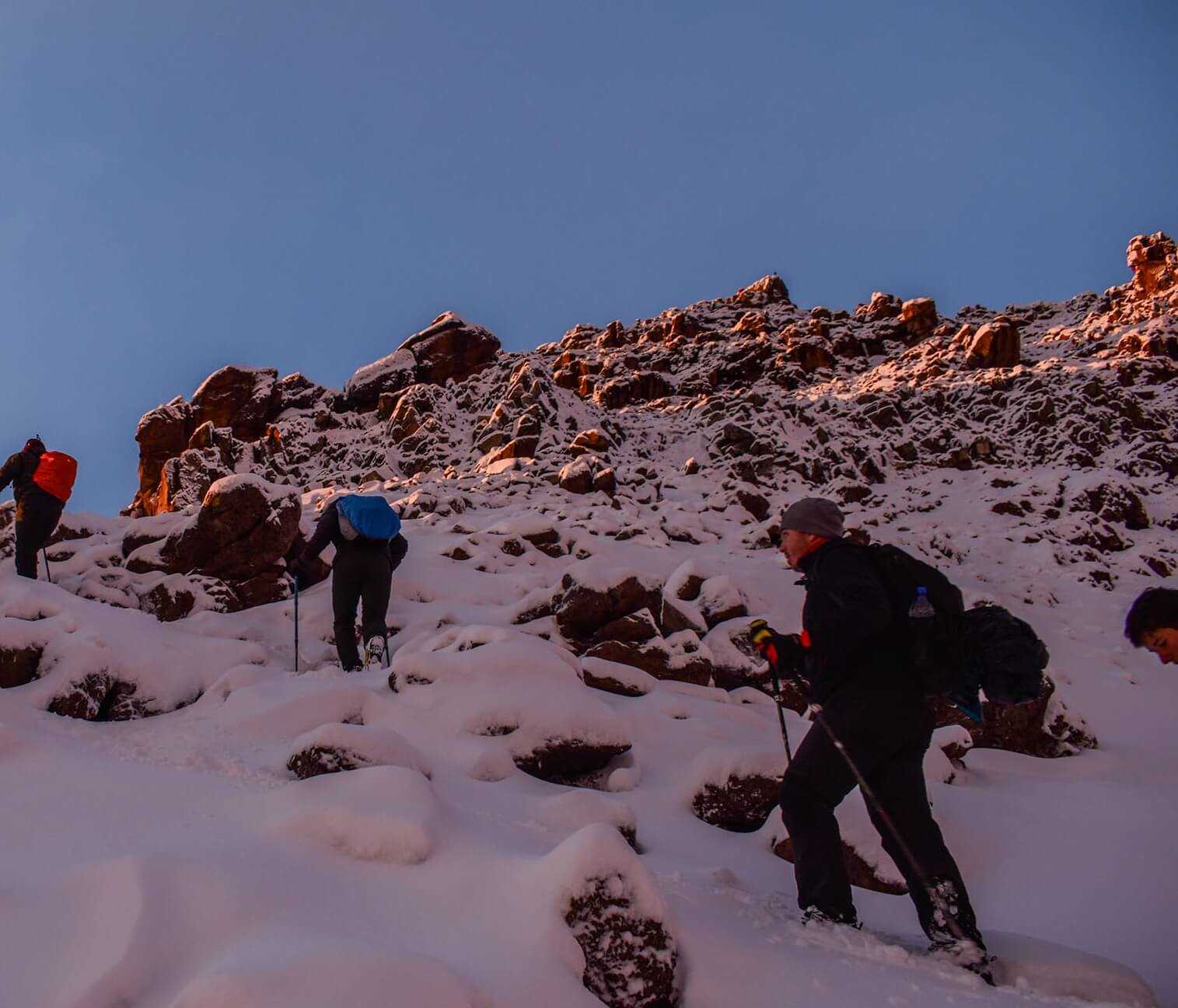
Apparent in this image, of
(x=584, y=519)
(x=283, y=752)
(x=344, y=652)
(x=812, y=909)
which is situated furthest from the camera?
(x=584, y=519)

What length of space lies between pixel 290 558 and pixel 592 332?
168 feet

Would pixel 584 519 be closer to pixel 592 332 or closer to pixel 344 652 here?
pixel 344 652

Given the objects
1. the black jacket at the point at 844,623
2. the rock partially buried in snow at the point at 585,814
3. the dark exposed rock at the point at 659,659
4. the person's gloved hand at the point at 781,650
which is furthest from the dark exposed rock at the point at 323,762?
the dark exposed rock at the point at 659,659

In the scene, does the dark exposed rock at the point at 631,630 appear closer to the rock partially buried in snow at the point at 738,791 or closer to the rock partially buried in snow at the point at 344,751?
the rock partially buried in snow at the point at 738,791

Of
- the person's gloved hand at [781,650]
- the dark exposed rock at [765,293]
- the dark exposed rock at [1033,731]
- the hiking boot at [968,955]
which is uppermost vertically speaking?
the dark exposed rock at [765,293]

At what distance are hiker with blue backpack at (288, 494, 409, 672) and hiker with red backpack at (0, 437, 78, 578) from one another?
313 cm

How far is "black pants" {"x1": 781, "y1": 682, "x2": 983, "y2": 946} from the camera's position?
3082 millimetres

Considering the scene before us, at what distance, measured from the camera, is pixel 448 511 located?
1530cm

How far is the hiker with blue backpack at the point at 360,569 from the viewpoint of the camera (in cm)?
662

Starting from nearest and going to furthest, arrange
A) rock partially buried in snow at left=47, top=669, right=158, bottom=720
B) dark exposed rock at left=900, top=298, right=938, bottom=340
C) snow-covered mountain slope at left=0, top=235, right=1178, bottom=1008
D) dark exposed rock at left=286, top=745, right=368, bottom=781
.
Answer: snow-covered mountain slope at left=0, top=235, right=1178, bottom=1008 < dark exposed rock at left=286, top=745, right=368, bottom=781 < rock partially buried in snow at left=47, top=669, right=158, bottom=720 < dark exposed rock at left=900, top=298, right=938, bottom=340

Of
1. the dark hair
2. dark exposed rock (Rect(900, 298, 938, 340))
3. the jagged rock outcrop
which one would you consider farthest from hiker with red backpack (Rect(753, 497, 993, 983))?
dark exposed rock (Rect(900, 298, 938, 340))

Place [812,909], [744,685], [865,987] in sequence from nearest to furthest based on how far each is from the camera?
[865,987], [812,909], [744,685]

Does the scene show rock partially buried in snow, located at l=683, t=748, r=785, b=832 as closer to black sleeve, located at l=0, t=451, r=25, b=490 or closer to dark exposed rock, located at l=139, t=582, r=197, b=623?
dark exposed rock, located at l=139, t=582, r=197, b=623

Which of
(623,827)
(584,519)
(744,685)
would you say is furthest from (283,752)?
(584,519)
